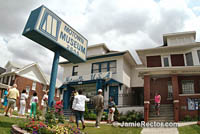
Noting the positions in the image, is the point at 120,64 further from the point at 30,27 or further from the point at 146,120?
the point at 30,27

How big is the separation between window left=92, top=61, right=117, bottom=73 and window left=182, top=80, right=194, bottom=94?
27.8 ft

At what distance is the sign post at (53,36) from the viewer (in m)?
7.39

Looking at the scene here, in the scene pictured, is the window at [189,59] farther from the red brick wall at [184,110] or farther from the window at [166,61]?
the red brick wall at [184,110]

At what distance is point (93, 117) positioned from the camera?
16.6m

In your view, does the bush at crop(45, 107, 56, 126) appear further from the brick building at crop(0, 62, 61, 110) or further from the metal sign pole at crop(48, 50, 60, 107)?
the brick building at crop(0, 62, 61, 110)

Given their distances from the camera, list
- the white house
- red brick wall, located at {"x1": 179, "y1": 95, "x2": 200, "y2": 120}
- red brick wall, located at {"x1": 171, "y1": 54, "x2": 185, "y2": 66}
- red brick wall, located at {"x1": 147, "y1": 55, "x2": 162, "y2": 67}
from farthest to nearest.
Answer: the white house, red brick wall, located at {"x1": 147, "y1": 55, "x2": 162, "y2": 67}, red brick wall, located at {"x1": 171, "y1": 54, "x2": 185, "y2": 66}, red brick wall, located at {"x1": 179, "y1": 95, "x2": 200, "y2": 120}

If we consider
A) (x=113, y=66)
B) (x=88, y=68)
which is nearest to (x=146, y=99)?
(x=113, y=66)

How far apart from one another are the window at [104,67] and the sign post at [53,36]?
43.3 feet

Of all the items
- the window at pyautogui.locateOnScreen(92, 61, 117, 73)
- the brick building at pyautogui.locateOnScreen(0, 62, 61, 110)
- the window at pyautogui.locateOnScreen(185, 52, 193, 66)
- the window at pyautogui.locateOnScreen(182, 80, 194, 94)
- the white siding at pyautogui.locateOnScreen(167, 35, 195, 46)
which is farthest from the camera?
the brick building at pyautogui.locateOnScreen(0, 62, 61, 110)

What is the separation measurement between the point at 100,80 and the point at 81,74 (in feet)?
14.0

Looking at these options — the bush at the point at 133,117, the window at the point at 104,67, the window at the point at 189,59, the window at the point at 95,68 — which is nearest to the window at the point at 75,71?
the window at the point at 95,68

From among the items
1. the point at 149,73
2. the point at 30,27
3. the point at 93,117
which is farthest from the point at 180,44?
the point at 30,27

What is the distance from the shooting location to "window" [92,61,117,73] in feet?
75.8

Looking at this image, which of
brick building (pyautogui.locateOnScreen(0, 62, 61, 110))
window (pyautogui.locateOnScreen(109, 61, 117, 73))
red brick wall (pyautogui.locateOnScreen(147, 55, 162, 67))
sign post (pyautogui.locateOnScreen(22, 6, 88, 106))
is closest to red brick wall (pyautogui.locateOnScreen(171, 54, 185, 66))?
red brick wall (pyautogui.locateOnScreen(147, 55, 162, 67))
